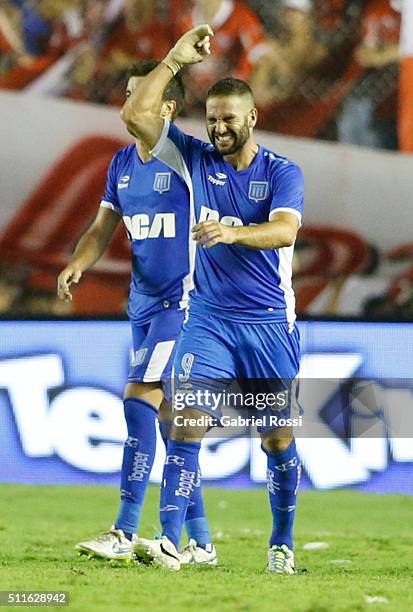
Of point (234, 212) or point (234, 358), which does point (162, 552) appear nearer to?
point (234, 358)

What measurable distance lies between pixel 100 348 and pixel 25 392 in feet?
1.81

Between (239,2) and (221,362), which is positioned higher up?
(239,2)

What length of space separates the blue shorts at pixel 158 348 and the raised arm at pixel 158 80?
3.24 ft

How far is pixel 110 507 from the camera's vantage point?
294 inches

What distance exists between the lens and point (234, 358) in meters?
5.29

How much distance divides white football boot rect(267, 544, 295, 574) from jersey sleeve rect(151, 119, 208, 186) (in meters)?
1.56

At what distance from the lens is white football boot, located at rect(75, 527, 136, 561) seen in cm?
532

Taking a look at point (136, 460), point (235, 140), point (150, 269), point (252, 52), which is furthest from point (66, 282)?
point (252, 52)

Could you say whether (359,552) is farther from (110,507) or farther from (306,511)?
(110,507)

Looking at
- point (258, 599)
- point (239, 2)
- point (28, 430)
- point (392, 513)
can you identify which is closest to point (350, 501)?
point (392, 513)

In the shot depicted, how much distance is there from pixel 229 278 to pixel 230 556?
4.79ft

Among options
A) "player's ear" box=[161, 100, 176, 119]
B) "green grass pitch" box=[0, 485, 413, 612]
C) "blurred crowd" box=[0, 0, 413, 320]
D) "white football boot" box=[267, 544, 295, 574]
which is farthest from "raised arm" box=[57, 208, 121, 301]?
"blurred crowd" box=[0, 0, 413, 320]

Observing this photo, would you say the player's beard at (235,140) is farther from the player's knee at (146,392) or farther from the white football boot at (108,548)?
the white football boot at (108,548)

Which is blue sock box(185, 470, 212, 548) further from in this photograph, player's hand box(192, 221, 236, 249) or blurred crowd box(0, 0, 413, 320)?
blurred crowd box(0, 0, 413, 320)
